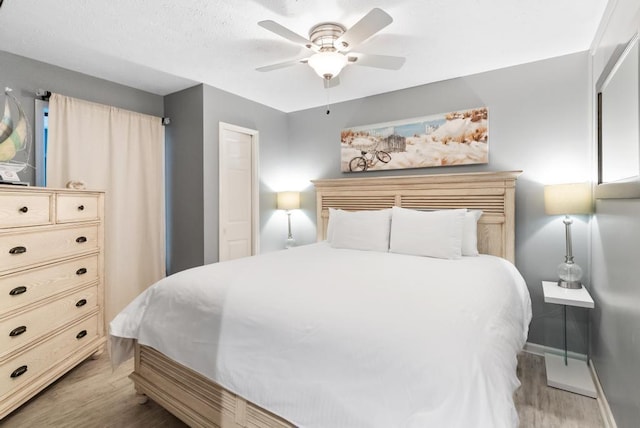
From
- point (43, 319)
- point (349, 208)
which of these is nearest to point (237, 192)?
point (349, 208)

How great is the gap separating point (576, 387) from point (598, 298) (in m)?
0.62

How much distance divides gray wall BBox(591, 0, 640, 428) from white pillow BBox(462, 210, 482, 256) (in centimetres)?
79

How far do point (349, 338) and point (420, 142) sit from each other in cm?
267

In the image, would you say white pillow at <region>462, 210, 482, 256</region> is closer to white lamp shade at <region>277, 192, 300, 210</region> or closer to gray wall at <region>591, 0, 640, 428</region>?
gray wall at <region>591, 0, 640, 428</region>

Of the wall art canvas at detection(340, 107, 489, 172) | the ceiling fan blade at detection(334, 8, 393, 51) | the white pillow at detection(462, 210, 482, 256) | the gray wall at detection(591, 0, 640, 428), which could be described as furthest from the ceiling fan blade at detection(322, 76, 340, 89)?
the gray wall at detection(591, 0, 640, 428)

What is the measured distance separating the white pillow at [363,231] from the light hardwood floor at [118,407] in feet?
4.76

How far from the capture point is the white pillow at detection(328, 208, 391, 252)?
2908 mm

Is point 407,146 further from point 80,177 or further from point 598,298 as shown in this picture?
point 80,177

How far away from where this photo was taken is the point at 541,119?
2.78 meters

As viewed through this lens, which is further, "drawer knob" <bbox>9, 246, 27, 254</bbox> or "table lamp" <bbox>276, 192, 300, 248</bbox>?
"table lamp" <bbox>276, 192, 300, 248</bbox>

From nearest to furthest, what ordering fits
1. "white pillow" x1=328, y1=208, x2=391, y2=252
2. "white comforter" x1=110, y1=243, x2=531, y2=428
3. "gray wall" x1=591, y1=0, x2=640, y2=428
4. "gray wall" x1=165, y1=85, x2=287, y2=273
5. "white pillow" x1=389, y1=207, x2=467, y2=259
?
"white comforter" x1=110, y1=243, x2=531, y2=428 → "gray wall" x1=591, y1=0, x2=640, y2=428 → "white pillow" x1=389, y1=207, x2=467, y2=259 → "white pillow" x1=328, y1=208, x2=391, y2=252 → "gray wall" x1=165, y1=85, x2=287, y2=273

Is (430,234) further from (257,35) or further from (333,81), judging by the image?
(257,35)

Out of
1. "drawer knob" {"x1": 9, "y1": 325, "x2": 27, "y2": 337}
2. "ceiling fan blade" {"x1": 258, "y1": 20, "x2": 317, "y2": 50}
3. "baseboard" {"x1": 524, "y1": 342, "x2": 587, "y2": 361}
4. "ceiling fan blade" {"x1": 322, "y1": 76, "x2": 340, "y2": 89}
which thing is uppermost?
"ceiling fan blade" {"x1": 322, "y1": 76, "x2": 340, "y2": 89}

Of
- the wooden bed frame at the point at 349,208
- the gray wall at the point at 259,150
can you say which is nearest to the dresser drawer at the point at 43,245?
the wooden bed frame at the point at 349,208
